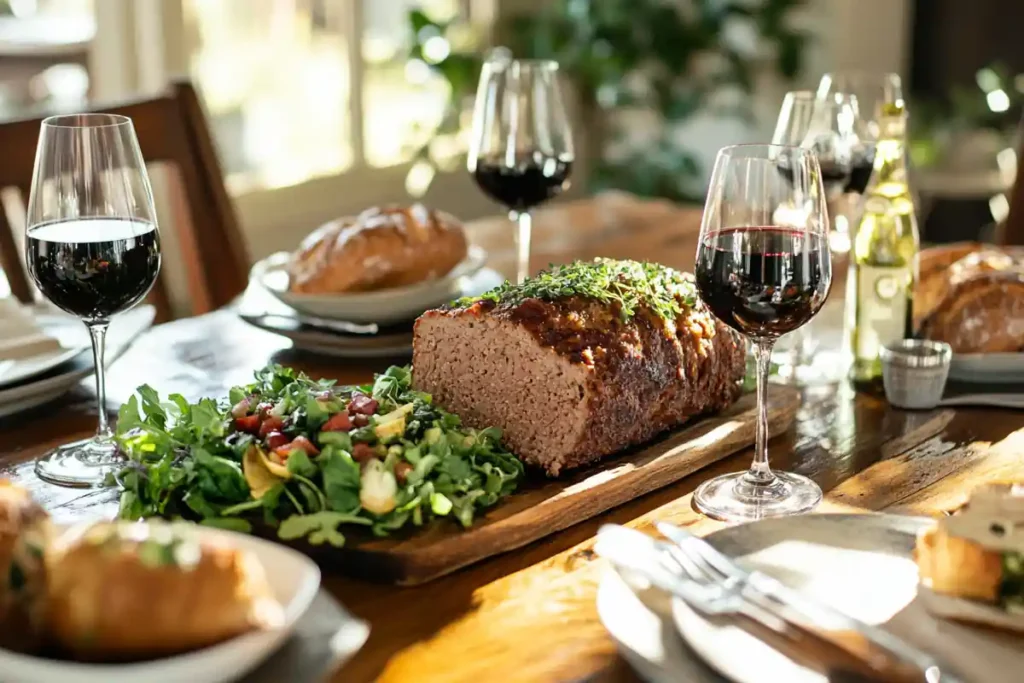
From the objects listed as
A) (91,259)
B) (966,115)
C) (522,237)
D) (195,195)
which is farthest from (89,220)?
(966,115)

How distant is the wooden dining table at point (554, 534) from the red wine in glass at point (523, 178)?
305 millimetres

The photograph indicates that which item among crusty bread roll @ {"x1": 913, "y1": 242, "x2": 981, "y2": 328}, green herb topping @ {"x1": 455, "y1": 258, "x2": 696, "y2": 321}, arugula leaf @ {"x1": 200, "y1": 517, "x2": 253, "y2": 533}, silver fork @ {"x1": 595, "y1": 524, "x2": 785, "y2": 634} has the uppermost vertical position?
green herb topping @ {"x1": 455, "y1": 258, "x2": 696, "y2": 321}

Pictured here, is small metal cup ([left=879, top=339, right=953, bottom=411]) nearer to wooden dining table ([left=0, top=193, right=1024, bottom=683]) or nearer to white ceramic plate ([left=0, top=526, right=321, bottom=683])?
wooden dining table ([left=0, top=193, right=1024, bottom=683])

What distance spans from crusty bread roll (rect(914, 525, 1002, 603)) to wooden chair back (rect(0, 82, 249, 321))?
1577mm

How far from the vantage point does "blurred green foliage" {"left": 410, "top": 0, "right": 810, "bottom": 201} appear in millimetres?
4328

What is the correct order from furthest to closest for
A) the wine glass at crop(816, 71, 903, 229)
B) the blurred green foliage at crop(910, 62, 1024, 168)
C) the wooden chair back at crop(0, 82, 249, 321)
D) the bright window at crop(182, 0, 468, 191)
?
the blurred green foliage at crop(910, 62, 1024, 168) < the bright window at crop(182, 0, 468, 191) < the wooden chair back at crop(0, 82, 249, 321) < the wine glass at crop(816, 71, 903, 229)

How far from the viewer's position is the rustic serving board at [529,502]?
1068 mm

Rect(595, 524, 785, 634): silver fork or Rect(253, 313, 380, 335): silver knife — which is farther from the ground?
Rect(253, 313, 380, 335): silver knife

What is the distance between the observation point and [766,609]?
36.3 inches

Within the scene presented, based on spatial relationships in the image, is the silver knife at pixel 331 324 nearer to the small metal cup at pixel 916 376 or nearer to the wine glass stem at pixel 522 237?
the wine glass stem at pixel 522 237

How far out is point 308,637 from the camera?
0.87 metres

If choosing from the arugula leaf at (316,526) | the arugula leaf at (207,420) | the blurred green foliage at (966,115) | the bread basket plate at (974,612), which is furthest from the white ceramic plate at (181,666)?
the blurred green foliage at (966,115)

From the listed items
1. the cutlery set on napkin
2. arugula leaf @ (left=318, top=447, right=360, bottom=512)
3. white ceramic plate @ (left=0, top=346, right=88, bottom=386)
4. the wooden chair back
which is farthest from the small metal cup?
the wooden chair back

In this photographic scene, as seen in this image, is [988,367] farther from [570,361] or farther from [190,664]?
[190,664]
